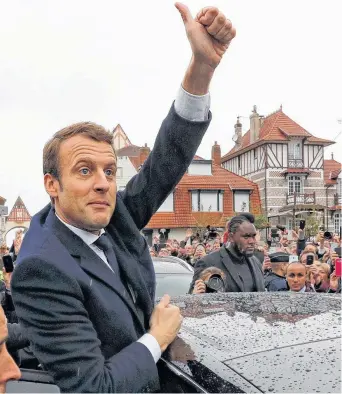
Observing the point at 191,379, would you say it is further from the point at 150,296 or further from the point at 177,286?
the point at 177,286

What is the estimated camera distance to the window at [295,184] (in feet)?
167

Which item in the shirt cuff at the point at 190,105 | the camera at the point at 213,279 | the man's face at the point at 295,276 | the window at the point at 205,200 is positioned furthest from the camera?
the window at the point at 205,200

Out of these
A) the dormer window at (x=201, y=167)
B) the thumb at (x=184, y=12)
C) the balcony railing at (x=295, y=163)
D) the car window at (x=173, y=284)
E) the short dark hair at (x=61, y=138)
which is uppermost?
the balcony railing at (x=295, y=163)

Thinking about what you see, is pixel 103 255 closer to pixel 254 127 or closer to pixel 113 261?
pixel 113 261

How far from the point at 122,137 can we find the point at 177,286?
64.8 m

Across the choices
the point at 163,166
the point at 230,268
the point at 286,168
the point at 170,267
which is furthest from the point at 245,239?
the point at 286,168

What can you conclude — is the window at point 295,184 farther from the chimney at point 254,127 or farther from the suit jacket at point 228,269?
the suit jacket at point 228,269

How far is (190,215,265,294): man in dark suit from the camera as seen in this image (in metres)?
4.73

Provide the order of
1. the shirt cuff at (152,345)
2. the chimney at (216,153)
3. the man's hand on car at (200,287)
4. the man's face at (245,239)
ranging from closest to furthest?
the shirt cuff at (152,345) → the man's hand on car at (200,287) → the man's face at (245,239) → the chimney at (216,153)

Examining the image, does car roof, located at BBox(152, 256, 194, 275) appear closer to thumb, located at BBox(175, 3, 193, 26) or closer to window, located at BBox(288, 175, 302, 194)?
thumb, located at BBox(175, 3, 193, 26)

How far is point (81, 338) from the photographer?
1.74 meters

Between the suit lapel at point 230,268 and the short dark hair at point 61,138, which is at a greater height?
the short dark hair at point 61,138

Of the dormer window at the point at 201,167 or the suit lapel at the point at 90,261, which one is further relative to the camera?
the dormer window at the point at 201,167

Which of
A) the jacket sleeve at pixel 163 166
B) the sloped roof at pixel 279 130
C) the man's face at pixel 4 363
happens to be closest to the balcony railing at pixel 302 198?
the sloped roof at pixel 279 130
